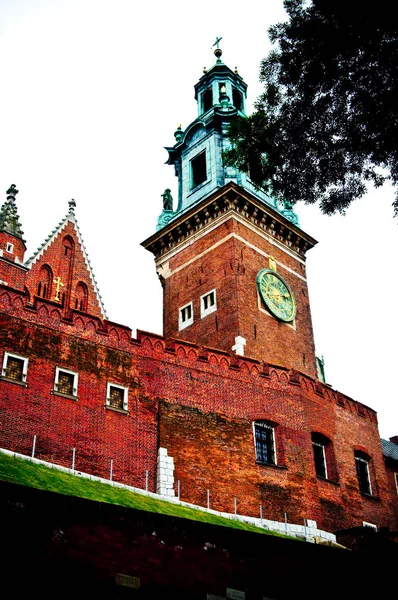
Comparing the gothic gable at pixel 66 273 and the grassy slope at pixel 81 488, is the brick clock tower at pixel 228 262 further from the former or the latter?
the grassy slope at pixel 81 488

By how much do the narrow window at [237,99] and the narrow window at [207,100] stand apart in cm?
137

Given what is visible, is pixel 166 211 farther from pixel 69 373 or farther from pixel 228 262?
pixel 69 373

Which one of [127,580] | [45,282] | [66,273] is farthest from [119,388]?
[127,580]

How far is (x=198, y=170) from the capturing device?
41219 millimetres

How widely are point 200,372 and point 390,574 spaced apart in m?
11.3

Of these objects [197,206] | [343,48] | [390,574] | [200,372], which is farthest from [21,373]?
[197,206]

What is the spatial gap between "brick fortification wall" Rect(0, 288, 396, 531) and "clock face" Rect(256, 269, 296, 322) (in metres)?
6.00

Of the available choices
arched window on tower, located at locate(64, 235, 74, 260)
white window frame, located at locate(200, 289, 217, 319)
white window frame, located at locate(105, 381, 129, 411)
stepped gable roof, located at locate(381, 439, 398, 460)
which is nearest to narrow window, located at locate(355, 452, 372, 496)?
stepped gable roof, located at locate(381, 439, 398, 460)

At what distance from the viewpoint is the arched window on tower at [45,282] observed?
32.6m

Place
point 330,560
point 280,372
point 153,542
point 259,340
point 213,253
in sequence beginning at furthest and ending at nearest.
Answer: point 213,253 < point 259,340 < point 280,372 < point 330,560 < point 153,542

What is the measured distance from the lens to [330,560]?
16.4m

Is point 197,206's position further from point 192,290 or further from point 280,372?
point 280,372

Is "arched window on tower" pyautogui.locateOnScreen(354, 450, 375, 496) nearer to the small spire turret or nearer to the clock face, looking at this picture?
the clock face

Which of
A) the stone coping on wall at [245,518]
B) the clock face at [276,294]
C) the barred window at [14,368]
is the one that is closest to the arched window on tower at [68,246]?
the clock face at [276,294]
